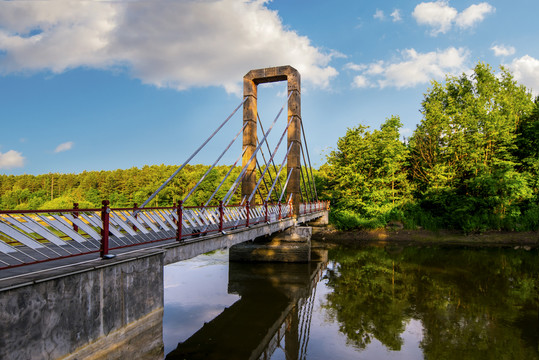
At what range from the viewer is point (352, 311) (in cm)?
990

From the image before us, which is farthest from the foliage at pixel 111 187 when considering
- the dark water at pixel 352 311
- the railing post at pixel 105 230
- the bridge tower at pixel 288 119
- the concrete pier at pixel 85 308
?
the railing post at pixel 105 230

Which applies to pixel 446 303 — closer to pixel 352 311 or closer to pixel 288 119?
pixel 352 311

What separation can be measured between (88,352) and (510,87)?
140ft

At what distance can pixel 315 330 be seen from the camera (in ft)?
27.9

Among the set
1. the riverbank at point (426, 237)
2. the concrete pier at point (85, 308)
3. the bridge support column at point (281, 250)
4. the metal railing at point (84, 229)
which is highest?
the metal railing at point (84, 229)

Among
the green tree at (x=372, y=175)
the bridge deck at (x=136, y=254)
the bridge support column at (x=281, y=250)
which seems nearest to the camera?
the bridge deck at (x=136, y=254)

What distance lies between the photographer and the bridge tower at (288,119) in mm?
17875

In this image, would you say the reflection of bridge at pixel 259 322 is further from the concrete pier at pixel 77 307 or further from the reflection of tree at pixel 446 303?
the concrete pier at pixel 77 307

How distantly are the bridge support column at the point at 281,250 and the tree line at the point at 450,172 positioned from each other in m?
12.5

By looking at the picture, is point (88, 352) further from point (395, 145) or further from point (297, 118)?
point (395, 145)

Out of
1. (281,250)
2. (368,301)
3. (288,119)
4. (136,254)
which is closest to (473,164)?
(288,119)

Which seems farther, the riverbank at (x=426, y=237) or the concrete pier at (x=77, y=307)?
the riverbank at (x=426, y=237)

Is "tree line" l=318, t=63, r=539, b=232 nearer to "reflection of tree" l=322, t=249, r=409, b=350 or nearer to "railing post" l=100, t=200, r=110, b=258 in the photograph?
"reflection of tree" l=322, t=249, r=409, b=350

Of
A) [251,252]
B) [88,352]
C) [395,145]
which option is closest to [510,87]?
[395,145]
